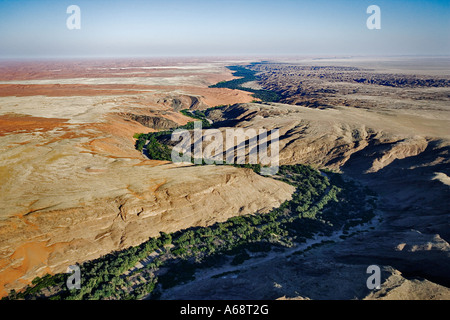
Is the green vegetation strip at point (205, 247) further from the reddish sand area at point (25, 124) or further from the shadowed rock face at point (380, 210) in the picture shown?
the reddish sand area at point (25, 124)

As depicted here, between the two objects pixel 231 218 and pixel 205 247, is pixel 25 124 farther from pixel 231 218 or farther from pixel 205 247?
pixel 205 247

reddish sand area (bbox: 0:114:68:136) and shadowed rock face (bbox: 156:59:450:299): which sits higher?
reddish sand area (bbox: 0:114:68:136)

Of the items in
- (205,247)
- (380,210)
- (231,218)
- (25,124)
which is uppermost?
(25,124)

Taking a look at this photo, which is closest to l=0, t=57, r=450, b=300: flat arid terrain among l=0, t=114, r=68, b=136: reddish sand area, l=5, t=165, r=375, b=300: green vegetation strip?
l=5, t=165, r=375, b=300: green vegetation strip

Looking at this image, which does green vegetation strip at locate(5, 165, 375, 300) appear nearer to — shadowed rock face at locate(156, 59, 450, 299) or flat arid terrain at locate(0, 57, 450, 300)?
flat arid terrain at locate(0, 57, 450, 300)

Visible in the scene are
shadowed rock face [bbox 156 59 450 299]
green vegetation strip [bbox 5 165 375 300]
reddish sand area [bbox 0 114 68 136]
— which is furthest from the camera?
reddish sand area [bbox 0 114 68 136]

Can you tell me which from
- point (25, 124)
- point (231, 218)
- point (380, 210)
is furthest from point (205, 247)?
point (25, 124)

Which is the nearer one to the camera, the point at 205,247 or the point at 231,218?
the point at 205,247
